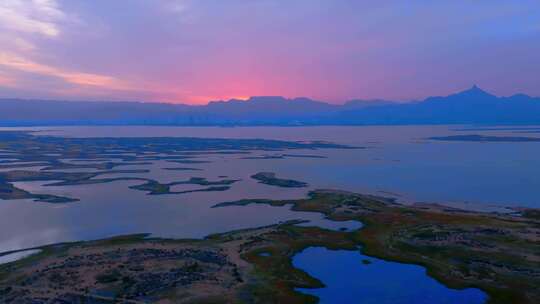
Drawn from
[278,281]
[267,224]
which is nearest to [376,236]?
[267,224]

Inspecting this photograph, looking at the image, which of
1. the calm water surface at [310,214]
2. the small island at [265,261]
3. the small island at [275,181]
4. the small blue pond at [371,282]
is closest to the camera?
the small blue pond at [371,282]

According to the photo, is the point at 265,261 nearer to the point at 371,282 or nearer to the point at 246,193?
the point at 371,282

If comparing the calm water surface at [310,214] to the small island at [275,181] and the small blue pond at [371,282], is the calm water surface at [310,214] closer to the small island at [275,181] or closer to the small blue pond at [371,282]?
the small blue pond at [371,282]

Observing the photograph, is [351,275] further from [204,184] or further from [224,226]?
[204,184]

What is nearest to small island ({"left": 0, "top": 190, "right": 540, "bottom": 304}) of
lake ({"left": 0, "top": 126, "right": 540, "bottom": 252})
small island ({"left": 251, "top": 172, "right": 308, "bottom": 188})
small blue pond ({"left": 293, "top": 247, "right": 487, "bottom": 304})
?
small blue pond ({"left": 293, "top": 247, "right": 487, "bottom": 304})

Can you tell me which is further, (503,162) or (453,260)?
(503,162)

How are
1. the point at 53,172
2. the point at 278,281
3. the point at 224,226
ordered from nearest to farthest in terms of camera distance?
the point at 278,281 < the point at 224,226 < the point at 53,172

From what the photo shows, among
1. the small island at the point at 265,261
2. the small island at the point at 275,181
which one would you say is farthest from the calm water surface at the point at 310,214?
the small island at the point at 265,261

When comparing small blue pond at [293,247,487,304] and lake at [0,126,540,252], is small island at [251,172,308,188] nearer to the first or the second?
lake at [0,126,540,252]

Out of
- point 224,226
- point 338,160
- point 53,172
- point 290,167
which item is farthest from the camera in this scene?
point 338,160
